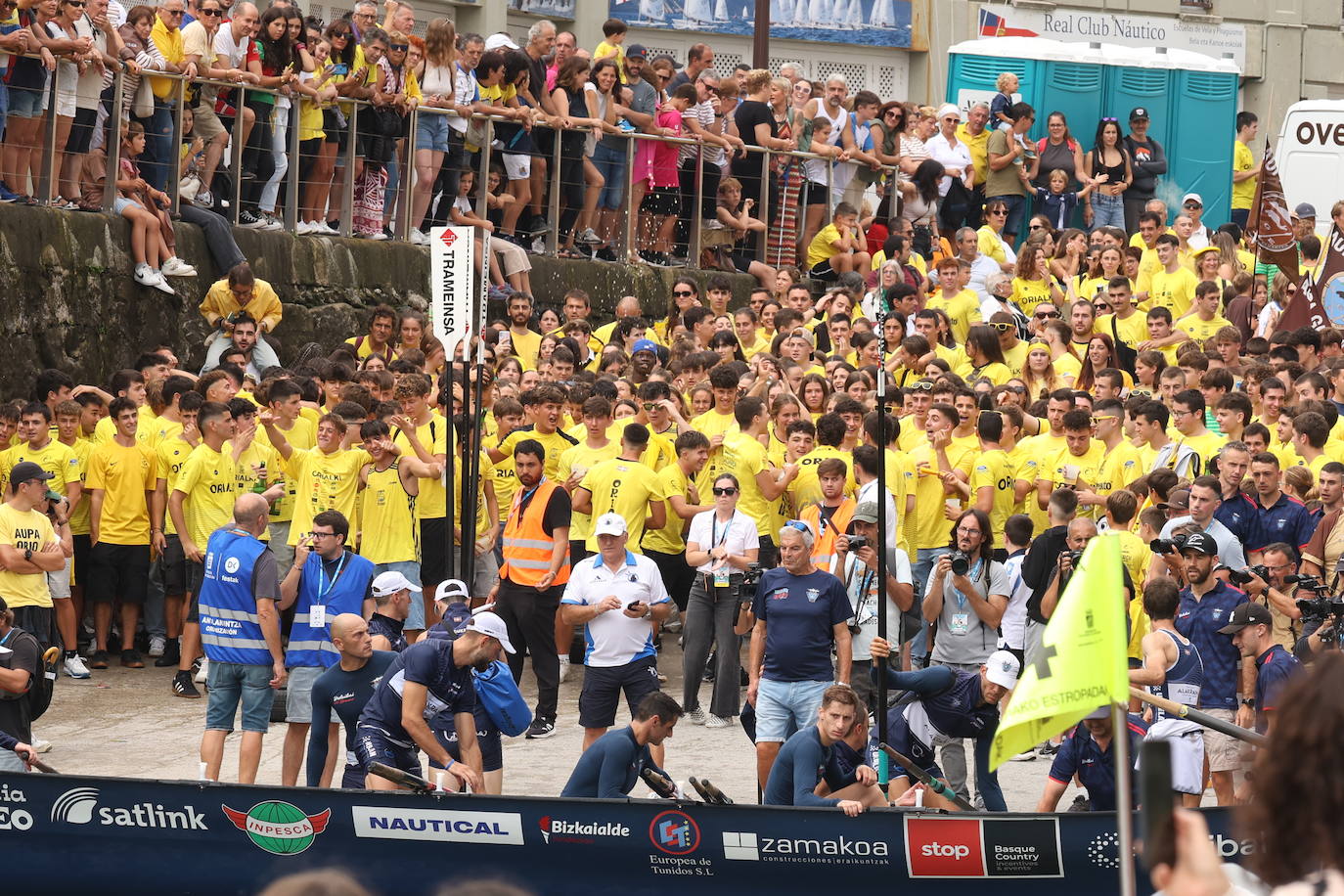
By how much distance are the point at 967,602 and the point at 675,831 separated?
3.48 meters

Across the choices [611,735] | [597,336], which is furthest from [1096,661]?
[597,336]

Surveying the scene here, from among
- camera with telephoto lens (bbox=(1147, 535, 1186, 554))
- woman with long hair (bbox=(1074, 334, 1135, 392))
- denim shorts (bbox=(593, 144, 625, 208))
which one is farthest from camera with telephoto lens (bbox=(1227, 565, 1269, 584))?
denim shorts (bbox=(593, 144, 625, 208))

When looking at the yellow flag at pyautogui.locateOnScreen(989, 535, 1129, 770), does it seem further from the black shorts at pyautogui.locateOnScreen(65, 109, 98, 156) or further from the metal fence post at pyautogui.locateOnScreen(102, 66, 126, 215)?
the metal fence post at pyautogui.locateOnScreen(102, 66, 126, 215)

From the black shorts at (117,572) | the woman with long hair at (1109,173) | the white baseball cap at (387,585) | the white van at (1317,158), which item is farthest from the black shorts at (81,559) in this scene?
the white van at (1317,158)

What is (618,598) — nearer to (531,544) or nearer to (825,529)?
(531,544)

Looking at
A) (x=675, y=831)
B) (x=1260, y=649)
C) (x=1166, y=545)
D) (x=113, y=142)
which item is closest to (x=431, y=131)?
(x=113, y=142)

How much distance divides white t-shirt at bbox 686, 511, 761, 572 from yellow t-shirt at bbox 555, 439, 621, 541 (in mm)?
1011

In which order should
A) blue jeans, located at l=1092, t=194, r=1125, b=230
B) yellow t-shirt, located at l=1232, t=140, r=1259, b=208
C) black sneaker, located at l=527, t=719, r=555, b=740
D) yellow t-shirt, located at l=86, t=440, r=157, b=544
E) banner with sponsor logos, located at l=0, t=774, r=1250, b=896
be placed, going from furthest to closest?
yellow t-shirt, located at l=1232, t=140, r=1259, b=208, blue jeans, located at l=1092, t=194, r=1125, b=230, yellow t-shirt, located at l=86, t=440, r=157, b=544, black sneaker, located at l=527, t=719, r=555, b=740, banner with sponsor logos, located at l=0, t=774, r=1250, b=896

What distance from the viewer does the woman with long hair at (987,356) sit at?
51.0 feet

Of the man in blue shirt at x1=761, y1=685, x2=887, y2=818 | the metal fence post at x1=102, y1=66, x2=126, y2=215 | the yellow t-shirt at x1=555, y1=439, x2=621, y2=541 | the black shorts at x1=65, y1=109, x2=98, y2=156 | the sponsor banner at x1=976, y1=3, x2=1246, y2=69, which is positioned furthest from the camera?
the sponsor banner at x1=976, y1=3, x2=1246, y2=69

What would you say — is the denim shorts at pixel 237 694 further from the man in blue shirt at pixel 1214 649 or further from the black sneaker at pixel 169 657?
the man in blue shirt at pixel 1214 649

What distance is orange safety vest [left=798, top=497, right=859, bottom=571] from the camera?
12.0m

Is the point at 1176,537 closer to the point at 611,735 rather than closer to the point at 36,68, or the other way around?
the point at 611,735

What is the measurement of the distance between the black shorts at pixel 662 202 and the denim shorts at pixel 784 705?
9.70m
